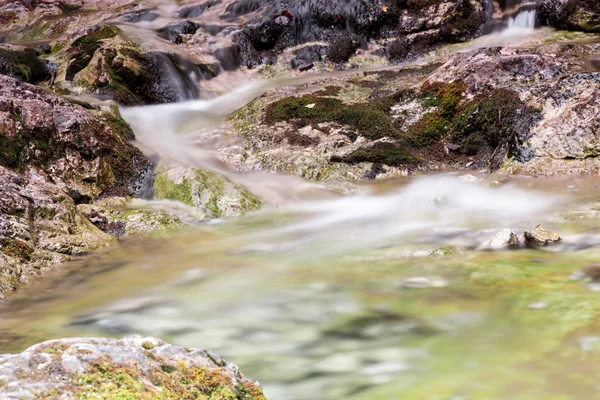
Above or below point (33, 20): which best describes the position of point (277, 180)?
below

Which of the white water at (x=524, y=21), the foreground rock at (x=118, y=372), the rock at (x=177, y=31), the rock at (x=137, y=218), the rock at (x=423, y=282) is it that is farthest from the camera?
the rock at (x=177, y=31)

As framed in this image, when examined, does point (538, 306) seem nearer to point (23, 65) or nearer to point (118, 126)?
point (118, 126)

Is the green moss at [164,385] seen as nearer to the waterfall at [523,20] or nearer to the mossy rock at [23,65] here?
the mossy rock at [23,65]

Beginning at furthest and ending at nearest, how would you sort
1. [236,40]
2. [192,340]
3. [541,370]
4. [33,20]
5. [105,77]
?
1. [33,20]
2. [236,40]
3. [105,77]
4. [192,340]
5. [541,370]

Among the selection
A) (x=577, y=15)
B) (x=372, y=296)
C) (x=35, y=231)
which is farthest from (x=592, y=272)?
Answer: (x=577, y=15)

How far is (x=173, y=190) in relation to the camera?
387 inches

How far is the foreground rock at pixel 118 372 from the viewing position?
2.00m

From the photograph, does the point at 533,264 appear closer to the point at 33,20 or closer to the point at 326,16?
the point at 326,16

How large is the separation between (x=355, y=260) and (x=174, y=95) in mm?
14336

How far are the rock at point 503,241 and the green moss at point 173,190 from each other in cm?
559

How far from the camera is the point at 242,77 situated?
21.8 m

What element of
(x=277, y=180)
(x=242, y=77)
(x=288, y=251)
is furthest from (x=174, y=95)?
(x=288, y=251)

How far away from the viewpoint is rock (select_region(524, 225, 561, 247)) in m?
5.98

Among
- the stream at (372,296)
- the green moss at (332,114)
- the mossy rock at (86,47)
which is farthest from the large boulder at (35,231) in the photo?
the mossy rock at (86,47)
